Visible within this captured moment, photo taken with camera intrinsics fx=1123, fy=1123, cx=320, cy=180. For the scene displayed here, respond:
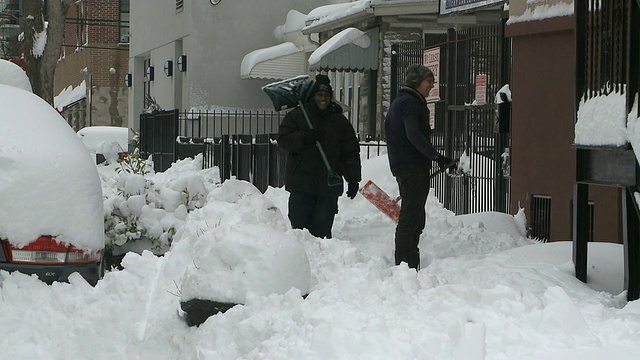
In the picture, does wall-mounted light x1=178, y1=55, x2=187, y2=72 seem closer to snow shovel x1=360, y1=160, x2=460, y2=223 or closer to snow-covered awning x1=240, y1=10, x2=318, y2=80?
snow-covered awning x1=240, y1=10, x2=318, y2=80

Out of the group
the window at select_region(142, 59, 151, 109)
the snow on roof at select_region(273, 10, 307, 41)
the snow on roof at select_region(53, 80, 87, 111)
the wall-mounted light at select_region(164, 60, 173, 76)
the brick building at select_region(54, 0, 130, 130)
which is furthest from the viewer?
the snow on roof at select_region(53, 80, 87, 111)

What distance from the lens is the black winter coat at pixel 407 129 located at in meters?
9.02

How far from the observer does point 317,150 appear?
10.5m

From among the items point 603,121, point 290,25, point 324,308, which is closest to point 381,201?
point 603,121

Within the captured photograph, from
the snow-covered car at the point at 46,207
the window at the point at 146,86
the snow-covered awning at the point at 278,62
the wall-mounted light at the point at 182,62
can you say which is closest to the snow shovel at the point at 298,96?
the snow-covered car at the point at 46,207

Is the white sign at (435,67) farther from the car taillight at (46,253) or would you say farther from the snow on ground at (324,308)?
the car taillight at (46,253)

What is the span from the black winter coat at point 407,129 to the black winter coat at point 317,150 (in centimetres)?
130

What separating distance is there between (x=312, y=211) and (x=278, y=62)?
1627 cm

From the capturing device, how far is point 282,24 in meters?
28.6

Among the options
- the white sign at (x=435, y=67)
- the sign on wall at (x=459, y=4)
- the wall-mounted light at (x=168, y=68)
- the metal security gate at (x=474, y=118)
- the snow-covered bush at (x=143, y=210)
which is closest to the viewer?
the snow-covered bush at (x=143, y=210)

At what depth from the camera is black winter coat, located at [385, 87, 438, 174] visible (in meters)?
9.02

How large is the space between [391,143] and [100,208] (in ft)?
10.2

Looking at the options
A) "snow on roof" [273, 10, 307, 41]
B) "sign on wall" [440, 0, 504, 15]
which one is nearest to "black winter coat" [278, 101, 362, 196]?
"sign on wall" [440, 0, 504, 15]

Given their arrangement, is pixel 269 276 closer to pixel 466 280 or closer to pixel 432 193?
pixel 466 280
